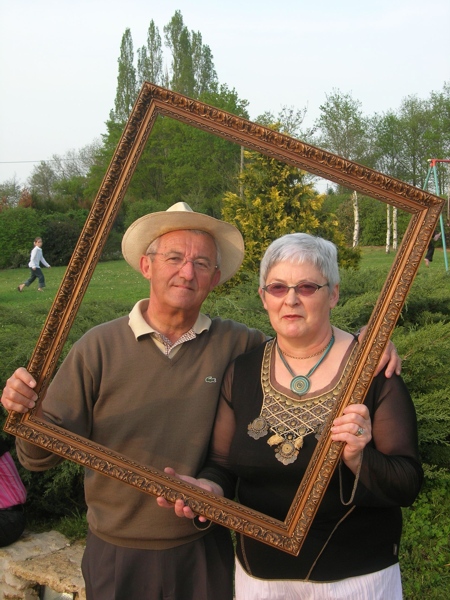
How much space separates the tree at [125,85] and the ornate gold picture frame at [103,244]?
42cm

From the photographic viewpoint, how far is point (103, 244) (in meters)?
2.52

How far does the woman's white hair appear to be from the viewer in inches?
97.0

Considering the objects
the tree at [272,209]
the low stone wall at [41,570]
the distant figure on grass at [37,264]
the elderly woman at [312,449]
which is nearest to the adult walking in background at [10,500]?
the low stone wall at [41,570]

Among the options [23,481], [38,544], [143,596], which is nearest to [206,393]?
[143,596]

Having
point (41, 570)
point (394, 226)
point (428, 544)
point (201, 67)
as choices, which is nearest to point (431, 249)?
point (394, 226)

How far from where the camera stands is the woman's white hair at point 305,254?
8.09 feet

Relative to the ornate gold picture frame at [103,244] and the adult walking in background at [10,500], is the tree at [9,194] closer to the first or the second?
the ornate gold picture frame at [103,244]

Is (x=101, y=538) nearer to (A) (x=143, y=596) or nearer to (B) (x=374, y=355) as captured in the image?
(A) (x=143, y=596)

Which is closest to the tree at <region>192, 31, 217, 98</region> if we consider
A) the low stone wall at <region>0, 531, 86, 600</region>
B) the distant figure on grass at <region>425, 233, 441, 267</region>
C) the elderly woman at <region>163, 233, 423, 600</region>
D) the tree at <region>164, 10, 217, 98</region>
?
the tree at <region>164, 10, 217, 98</region>

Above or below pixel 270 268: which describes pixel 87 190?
above

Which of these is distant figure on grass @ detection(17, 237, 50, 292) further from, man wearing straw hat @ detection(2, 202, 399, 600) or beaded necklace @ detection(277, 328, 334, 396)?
beaded necklace @ detection(277, 328, 334, 396)

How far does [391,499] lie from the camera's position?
2.36 metres

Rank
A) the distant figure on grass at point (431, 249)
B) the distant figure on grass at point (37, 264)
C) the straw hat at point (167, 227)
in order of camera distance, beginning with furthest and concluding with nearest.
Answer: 1. the distant figure on grass at point (37, 264)
2. the distant figure on grass at point (431, 249)
3. the straw hat at point (167, 227)

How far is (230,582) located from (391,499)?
0.97m
